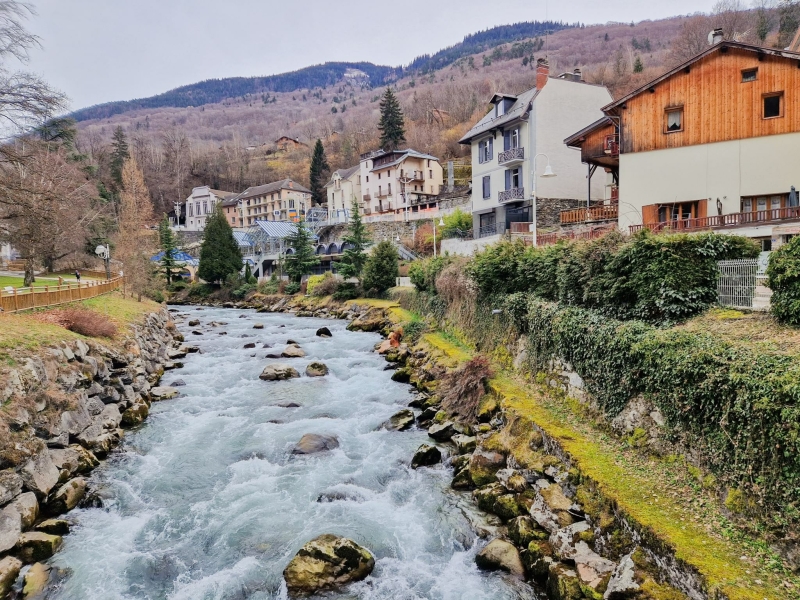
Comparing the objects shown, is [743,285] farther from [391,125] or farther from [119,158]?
[119,158]

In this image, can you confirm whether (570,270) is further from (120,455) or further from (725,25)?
(725,25)

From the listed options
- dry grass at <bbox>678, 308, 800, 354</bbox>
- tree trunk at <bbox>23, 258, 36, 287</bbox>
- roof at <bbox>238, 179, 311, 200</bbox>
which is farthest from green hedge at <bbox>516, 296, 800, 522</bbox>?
roof at <bbox>238, 179, 311, 200</bbox>

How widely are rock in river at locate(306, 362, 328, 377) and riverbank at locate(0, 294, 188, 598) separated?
21.2ft

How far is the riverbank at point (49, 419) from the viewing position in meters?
9.34

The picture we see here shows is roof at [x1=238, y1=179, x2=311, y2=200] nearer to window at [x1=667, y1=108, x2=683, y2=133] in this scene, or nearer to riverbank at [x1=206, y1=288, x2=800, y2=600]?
window at [x1=667, y1=108, x2=683, y2=133]

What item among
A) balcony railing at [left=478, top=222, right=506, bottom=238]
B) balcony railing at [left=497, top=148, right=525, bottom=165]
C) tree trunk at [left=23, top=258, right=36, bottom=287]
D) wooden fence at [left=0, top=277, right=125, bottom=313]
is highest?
balcony railing at [left=497, top=148, right=525, bottom=165]

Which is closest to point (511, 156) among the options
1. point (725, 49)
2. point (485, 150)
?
point (485, 150)

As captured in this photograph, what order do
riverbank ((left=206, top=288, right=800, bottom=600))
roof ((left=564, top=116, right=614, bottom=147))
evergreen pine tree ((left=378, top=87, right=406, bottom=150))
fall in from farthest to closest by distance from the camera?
evergreen pine tree ((left=378, top=87, right=406, bottom=150))
roof ((left=564, top=116, right=614, bottom=147))
riverbank ((left=206, top=288, right=800, bottom=600))

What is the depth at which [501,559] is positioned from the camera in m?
8.73

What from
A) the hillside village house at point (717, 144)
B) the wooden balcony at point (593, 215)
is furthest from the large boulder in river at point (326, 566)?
the wooden balcony at point (593, 215)

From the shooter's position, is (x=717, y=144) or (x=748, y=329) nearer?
(x=748, y=329)

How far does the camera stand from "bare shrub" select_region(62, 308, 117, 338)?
1848cm

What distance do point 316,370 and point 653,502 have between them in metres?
16.5

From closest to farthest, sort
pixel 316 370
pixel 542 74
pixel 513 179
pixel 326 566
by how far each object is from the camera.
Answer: pixel 326 566 → pixel 316 370 → pixel 542 74 → pixel 513 179
